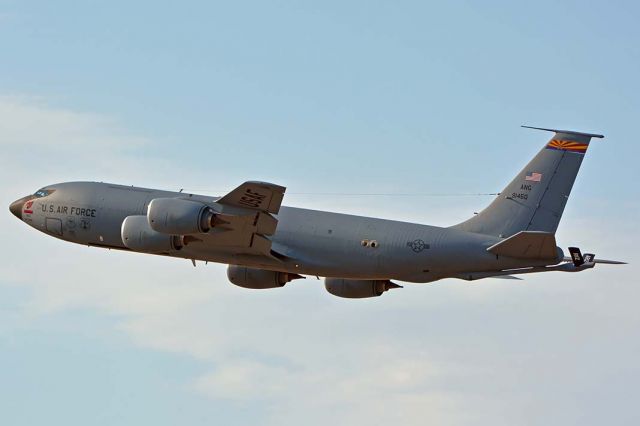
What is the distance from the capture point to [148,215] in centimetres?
6294

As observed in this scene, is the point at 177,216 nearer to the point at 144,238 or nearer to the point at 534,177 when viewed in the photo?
the point at 144,238

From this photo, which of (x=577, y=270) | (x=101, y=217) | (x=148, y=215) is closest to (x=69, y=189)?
(x=101, y=217)

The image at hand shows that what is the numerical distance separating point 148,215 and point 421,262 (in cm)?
1199

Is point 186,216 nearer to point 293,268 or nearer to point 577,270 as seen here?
point 293,268

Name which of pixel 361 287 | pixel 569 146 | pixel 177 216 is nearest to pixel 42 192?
pixel 177 216

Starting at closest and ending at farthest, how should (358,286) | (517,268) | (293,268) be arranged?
(517,268) < (293,268) < (358,286)

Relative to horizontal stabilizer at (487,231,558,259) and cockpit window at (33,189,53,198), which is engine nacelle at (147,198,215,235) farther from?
horizontal stabilizer at (487,231,558,259)

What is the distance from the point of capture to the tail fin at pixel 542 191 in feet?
206

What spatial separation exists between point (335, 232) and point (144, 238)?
8.49 metres

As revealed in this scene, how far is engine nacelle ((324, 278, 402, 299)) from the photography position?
71.4 m

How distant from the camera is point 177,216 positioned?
62281 millimetres

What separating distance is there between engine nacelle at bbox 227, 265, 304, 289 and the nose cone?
1062 cm

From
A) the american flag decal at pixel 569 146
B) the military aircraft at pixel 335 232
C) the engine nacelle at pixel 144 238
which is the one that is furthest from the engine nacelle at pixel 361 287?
the american flag decal at pixel 569 146

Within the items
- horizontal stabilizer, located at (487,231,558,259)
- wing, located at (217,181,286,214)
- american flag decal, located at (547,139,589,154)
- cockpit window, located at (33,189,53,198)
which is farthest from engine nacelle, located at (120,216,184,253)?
american flag decal, located at (547,139,589,154)
